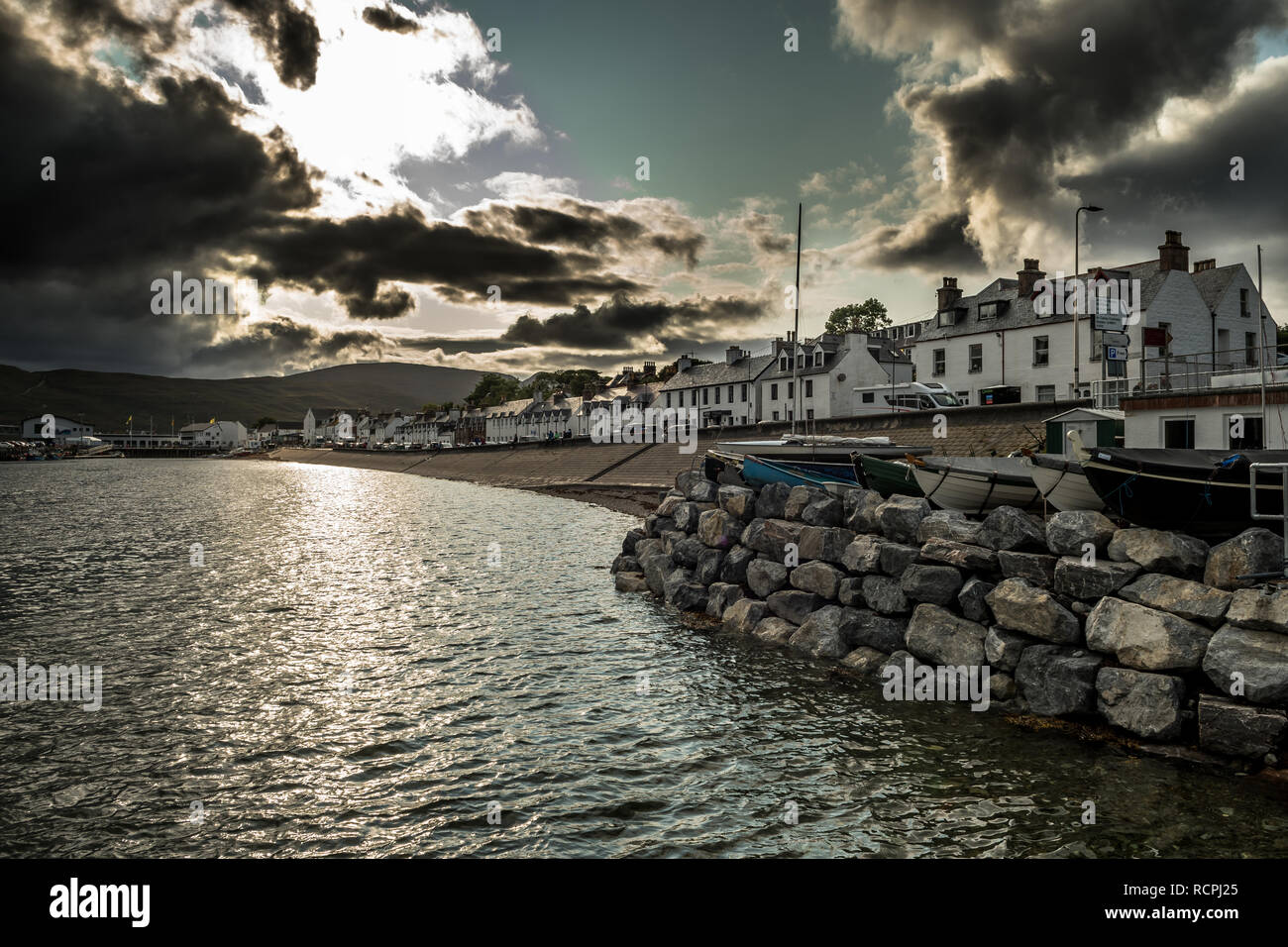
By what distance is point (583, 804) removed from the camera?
934 centimetres

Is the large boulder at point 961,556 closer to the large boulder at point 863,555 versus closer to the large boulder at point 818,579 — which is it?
the large boulder at point 863,555

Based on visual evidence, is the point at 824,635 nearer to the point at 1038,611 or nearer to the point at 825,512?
the point at 825,512

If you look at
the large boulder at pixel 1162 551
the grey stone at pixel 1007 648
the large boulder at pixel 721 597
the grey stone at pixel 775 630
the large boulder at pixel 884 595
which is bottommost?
the grey stone at pixel 775 630

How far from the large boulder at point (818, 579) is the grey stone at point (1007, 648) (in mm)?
4175

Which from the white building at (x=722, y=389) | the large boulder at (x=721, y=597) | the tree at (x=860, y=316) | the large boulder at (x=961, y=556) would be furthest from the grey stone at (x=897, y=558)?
the tree at (x=860, y=316)

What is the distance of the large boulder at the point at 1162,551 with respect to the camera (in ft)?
36.0

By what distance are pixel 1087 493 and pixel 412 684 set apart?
13566mm

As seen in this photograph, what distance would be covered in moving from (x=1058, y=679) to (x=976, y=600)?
1982 millimetres

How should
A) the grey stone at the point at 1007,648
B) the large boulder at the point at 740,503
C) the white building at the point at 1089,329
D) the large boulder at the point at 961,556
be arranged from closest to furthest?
the grey stone at the point at 1007,648
the large boulder at the point at 961,556
the large boulder at the point at 740,503
the white building at the point at 1089,329

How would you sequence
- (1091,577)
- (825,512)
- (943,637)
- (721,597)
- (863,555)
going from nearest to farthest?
1. (1091,577)
2. (943,637)
3. (863,555)
4. (825,512)
5. (721,597)

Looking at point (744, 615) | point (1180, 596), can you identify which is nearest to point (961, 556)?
point (1180, 596)

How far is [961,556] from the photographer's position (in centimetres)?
1364

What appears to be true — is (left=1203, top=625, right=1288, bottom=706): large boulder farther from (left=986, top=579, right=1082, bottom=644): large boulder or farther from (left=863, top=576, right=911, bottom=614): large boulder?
(left=863, top=576, right=911, bottom=614): large boulder
